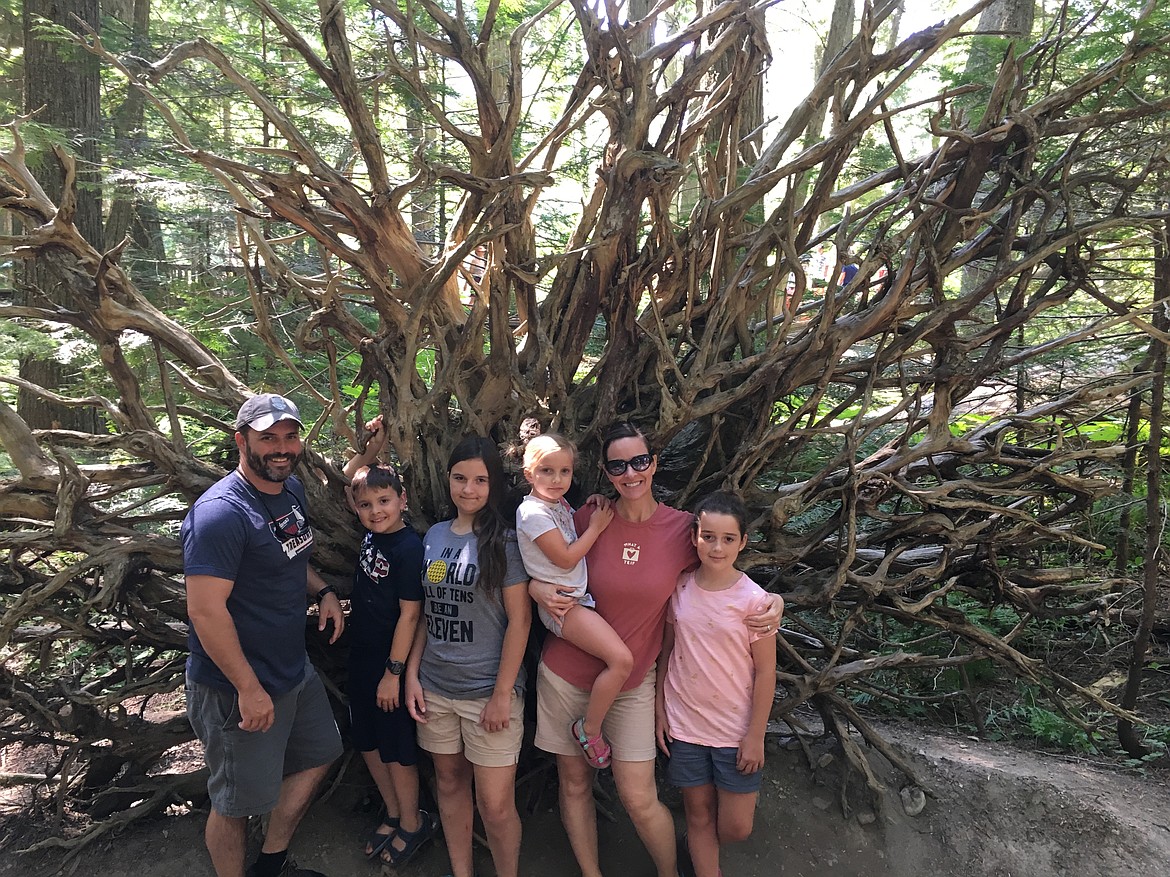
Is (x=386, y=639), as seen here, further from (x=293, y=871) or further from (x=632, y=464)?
(x=632, y=464)

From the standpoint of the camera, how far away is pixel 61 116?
224 inches

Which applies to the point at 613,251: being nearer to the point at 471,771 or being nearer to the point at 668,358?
the point at 668,358

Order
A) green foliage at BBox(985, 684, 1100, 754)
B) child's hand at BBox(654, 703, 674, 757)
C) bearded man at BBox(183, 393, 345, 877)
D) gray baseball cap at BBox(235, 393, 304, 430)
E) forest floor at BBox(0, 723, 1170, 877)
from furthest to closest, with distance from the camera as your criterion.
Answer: green foliage at BBox(985, 684, 1100, 754) < forest floor at BBox(0, 723, 1170, 877) < child's hand at BBox(654, 703, 674, 757) < gray baseball cap at BBox(235, 393, 304, 430) < bearded man at BBox(183, 393, 345, 877)

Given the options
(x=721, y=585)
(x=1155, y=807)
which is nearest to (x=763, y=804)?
(x=721, y=585)

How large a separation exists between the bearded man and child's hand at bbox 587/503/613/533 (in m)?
1.04

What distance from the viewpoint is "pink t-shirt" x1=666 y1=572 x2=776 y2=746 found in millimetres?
2541

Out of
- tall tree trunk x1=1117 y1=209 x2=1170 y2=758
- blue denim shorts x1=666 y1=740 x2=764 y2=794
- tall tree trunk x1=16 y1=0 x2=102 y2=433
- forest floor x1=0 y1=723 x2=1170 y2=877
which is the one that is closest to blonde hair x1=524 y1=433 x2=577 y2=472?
blue denim shorts x1=666 y1=740 x2=764 y2=794

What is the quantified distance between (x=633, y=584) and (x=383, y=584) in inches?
37.4

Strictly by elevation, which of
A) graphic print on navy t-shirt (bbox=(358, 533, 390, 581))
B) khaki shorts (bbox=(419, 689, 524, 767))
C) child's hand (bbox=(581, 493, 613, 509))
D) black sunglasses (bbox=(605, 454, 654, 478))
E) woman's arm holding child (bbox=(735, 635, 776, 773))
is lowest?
khaki shorts (bbox=(419, 689, 524, 767))

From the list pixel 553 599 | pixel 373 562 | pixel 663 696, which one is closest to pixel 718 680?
pixel 663 696

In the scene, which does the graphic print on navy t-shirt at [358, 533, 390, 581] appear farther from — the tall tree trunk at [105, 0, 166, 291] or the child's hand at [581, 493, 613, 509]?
the tall tree trunk at [105, 0, 166, 291]

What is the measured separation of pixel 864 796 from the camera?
10.8 feet

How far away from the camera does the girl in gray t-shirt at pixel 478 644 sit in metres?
2.58

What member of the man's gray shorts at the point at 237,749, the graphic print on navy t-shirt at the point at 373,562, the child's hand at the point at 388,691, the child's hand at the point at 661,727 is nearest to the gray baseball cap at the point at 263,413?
the graphic print on navy t-shirt at the point at 373,562
